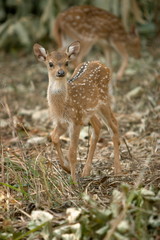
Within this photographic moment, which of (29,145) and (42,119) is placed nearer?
(29,145)

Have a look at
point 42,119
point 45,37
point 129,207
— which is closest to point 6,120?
point 42,119

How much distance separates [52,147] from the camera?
15.7ft

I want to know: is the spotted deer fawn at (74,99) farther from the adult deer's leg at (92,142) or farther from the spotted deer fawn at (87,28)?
the spotted deer fawn at (87,28)

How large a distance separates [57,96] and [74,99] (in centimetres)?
22

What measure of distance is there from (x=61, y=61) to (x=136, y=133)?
169cm

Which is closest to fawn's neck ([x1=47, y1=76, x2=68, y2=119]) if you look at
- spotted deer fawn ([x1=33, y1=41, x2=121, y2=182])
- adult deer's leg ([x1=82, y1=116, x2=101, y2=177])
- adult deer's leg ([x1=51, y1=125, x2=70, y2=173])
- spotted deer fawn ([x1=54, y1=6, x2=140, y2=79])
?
spotted deer fawn ([x1=33, y1=41, x2=121, y2=182])

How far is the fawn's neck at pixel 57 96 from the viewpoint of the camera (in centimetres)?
456

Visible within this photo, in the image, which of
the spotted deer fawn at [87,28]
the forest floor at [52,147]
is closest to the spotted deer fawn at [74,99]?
the forest floor at [52,147]

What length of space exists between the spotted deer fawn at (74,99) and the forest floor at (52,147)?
0.15 m

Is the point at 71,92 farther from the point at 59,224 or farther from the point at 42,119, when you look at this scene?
the point at 42,119

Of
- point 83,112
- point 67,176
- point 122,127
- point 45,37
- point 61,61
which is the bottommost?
point 45,37

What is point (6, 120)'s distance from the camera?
21.5ft

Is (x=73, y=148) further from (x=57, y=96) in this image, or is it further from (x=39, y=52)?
(x=39, y=52)

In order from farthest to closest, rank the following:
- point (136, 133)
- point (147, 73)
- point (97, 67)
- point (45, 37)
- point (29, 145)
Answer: point (45, 37)
point (147, 73)
point (136, 133)
point (29, 145)
point (97, 67)
